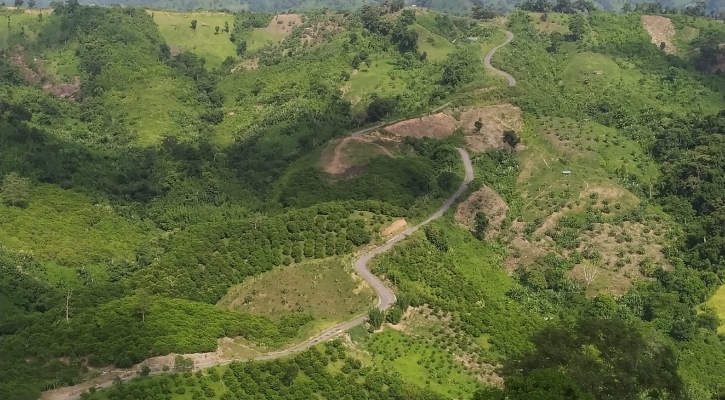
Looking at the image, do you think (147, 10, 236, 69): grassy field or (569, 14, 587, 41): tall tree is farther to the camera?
(147, 10, 236, 69): grassy field

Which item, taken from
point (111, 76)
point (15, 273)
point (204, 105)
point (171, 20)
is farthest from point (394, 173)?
point (171, 20)

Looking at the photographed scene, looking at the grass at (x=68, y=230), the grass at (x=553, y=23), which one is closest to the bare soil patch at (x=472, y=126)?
the grass at (x=68, y=230)

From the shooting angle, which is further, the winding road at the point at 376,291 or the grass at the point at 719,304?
the grass at the point at 719,304

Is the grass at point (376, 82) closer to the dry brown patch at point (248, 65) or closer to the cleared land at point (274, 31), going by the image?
the dry brown patch at point (248, 65)

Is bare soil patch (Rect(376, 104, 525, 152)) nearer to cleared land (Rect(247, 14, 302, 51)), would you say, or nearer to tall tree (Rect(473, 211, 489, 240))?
tall tree (Rect(473, 211, 489, 240))

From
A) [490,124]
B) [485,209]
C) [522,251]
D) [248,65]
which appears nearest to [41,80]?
[248,65]

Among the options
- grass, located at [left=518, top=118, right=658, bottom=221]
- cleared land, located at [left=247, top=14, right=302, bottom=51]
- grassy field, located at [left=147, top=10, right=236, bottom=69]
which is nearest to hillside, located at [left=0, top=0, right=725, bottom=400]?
grass, located at [left=518, top=118, right=658, bottom=221]

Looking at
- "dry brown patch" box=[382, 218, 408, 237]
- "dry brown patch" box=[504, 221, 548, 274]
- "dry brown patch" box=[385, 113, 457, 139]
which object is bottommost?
"dry brown patch" box=[504, 221, 548, 274]
